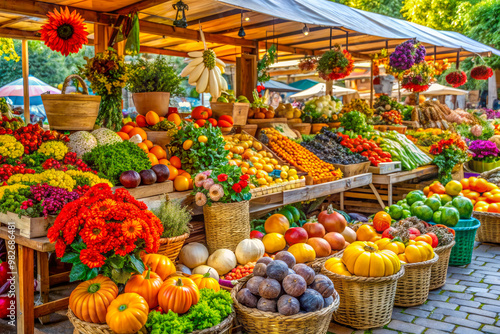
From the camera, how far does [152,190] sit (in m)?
3.85

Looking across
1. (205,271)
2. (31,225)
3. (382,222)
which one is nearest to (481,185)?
(382,222)

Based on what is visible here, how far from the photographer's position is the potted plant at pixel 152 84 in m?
4.73

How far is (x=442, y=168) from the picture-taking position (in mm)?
7773

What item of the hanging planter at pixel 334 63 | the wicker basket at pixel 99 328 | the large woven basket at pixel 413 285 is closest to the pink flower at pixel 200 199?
the wicker basket at pixel 99 328

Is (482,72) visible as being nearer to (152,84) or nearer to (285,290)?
(152,84)

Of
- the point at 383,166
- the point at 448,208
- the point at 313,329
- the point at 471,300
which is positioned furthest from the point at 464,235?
the point at 313,329

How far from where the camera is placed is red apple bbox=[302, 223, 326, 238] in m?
4.12

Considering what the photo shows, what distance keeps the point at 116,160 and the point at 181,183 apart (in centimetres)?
69

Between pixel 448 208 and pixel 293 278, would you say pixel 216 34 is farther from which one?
pixel 293 278

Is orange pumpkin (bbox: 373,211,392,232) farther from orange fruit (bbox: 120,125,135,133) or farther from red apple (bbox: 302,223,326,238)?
orange fruit (bbox: 120,125,135,133)

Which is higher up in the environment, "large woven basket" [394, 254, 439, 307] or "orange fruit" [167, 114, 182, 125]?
"orange fruit" [167, 114, 182, 125]

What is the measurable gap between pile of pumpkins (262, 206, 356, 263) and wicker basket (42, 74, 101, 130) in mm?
2039

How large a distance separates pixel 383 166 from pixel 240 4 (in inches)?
141

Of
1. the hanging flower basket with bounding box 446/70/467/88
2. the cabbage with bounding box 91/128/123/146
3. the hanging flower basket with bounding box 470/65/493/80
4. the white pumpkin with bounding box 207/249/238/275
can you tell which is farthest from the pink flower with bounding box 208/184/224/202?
the hanging flower basket with bounding box 470/65/493/80
